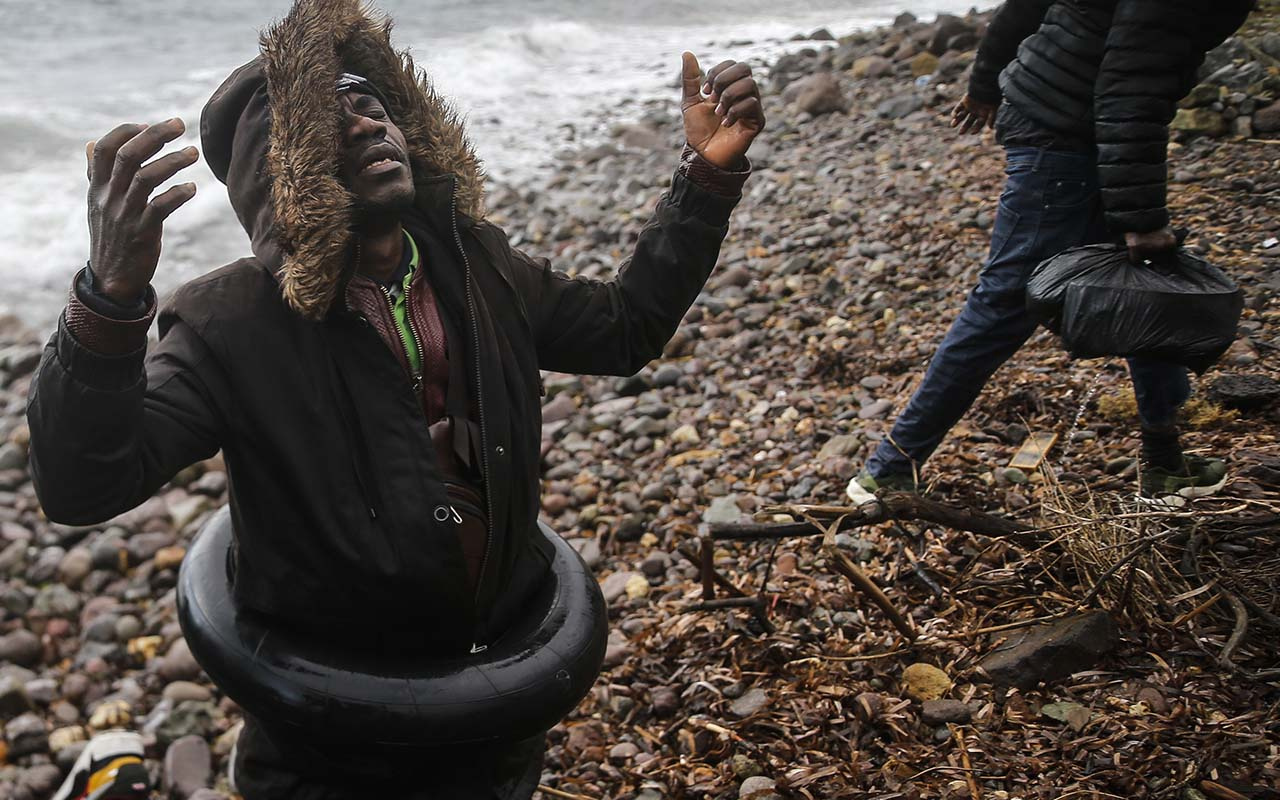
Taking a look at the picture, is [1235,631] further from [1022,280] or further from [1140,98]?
[1140,98]

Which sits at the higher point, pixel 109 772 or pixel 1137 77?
pixel 1137 77

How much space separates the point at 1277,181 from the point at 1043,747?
3.54 meters

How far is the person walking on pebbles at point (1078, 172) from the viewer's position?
289cm

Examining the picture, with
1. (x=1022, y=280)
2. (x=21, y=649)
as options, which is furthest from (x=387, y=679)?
(x=21, y=649)

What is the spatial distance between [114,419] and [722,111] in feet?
5.05

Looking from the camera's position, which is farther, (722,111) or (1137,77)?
(1137,77)

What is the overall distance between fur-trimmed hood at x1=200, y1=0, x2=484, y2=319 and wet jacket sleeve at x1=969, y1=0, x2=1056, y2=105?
2281 mm

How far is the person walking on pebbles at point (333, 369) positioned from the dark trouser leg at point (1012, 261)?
1254mm

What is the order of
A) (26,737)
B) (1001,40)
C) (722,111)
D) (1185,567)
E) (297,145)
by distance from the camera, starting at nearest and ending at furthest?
(297,145) < (722,111) < (1185,567) < (1001,40) < (26,737)

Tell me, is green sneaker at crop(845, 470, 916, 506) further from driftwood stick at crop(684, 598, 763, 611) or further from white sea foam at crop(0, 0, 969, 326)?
white sea foam at crop(0, 0, 969, 326)

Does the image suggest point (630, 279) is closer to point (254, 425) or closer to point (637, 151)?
point (254, 425)

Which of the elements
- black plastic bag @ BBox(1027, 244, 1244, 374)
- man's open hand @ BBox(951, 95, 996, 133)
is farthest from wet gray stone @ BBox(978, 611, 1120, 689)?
man's open hand @ BBox(951, 95, 996, 133)

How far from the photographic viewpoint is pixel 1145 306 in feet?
9.50

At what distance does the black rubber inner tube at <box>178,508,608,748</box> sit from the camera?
218cm
